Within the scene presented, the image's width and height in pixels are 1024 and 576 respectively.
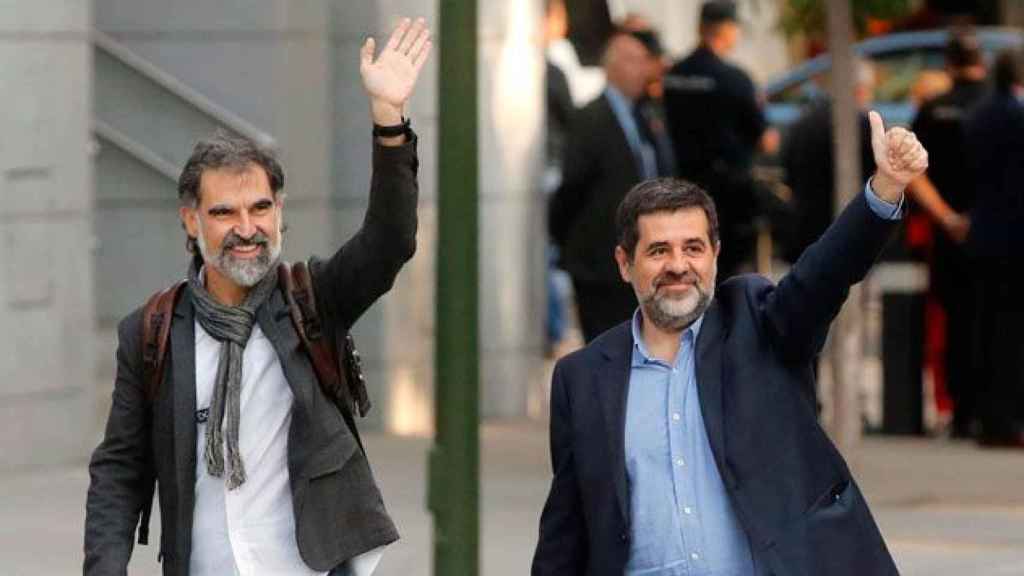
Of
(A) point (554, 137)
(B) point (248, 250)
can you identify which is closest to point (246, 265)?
(B) point (248, 250)

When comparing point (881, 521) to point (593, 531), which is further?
point (881, 521)

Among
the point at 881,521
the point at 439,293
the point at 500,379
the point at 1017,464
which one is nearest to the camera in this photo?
the point at 439,293

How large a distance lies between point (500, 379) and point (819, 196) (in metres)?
1.93

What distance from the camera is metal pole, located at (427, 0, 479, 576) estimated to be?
23.6 ft

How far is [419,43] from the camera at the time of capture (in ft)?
18.2

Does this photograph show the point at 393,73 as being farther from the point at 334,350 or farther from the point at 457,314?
the point at 457,314

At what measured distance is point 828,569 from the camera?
5285 mm

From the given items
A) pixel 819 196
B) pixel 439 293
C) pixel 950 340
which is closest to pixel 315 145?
pixel 819 196

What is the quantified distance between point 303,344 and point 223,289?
219 mm

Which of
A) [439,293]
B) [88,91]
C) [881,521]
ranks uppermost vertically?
[88,91]

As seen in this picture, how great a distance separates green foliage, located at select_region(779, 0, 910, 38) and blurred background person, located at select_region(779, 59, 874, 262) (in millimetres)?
436

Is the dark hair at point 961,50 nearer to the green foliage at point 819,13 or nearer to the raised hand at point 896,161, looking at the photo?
the green foliage at point 819,13

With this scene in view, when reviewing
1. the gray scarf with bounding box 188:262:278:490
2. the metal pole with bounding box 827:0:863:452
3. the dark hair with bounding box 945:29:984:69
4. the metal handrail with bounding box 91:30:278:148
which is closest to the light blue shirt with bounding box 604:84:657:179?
the metal pole with bounding box 827:0:863:452

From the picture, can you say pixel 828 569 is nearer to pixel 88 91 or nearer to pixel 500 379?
pixel 88 91
